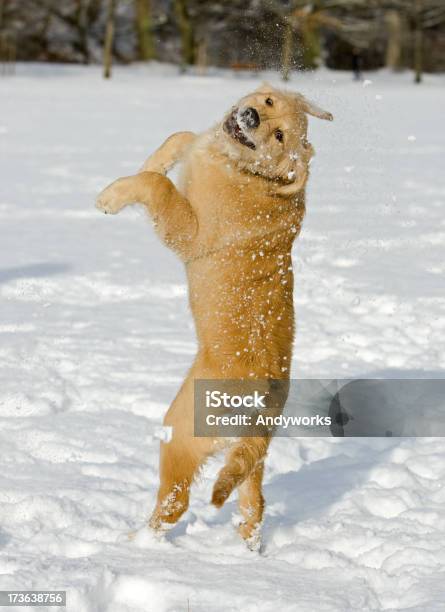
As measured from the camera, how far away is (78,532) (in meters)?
3.82

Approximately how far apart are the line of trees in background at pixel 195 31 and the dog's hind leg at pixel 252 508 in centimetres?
3106

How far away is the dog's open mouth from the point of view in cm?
402

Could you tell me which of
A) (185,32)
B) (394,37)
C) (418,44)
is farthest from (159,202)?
(394,37)

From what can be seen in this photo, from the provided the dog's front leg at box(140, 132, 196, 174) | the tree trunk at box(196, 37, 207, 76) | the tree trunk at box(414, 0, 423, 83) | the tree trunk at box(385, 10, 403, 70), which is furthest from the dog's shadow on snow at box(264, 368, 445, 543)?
the tree trunk at box(385, 10, 403, 70)

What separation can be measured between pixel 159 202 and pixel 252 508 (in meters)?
1.30

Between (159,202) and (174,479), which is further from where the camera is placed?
(159,202)

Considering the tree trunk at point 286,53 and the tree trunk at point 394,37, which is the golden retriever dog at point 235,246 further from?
the tree trunk at point 394,37

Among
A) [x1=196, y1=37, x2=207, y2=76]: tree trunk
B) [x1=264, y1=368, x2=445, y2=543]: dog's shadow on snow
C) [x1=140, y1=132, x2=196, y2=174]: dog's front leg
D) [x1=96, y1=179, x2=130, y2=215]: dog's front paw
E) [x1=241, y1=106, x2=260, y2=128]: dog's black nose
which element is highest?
[x1=241, y1=106, x2=260, y2=128]: dog's black nose

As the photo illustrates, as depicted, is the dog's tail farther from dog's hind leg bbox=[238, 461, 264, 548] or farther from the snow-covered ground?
the snow-covered ground

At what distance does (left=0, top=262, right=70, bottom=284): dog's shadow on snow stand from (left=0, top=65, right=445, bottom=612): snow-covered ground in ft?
0.08

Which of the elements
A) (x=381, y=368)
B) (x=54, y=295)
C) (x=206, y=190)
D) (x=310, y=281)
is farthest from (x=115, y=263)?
(x=206, y=190)

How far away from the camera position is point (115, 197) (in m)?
3.88

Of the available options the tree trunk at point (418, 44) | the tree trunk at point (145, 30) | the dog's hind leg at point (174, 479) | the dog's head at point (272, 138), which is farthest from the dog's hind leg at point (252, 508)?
the tree trunk at point (145, 30)

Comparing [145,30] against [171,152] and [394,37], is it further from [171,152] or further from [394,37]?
[171,152]
